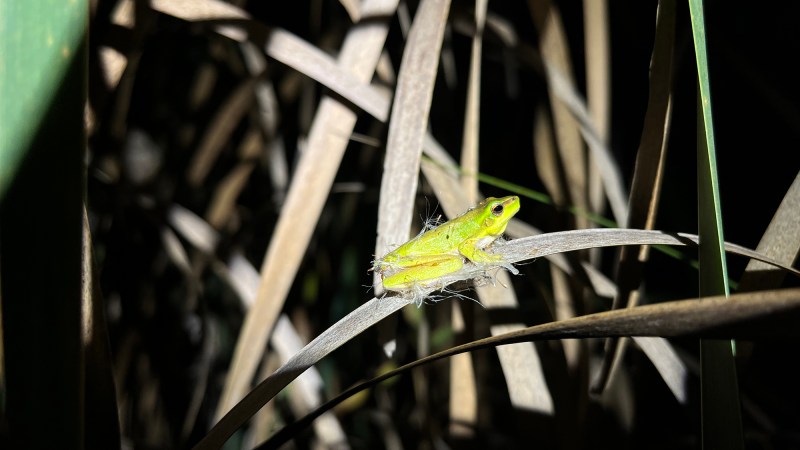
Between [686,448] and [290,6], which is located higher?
[290,6]

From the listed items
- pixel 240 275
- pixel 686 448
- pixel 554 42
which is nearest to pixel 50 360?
pixel 240 275

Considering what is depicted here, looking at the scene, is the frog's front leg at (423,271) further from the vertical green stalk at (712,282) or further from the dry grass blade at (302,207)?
the vertical green stalk at (712,282)

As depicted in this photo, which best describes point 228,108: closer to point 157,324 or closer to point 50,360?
point 157,324

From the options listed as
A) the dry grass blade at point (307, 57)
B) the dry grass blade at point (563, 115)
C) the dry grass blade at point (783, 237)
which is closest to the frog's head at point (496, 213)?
the dry grass blade at point (563, 115)

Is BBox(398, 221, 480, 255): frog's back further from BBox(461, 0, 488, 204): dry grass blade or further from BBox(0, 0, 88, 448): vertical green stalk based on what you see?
BBox(0, 0, 88, 448): vertical green stalk

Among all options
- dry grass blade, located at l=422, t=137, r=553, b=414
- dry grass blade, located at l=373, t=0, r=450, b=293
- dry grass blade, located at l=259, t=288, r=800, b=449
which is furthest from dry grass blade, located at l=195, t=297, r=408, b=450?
dry grass blade, located at l=422, t=137, r=553, b=414

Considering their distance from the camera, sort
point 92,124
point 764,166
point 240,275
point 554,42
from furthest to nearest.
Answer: point 764,166
point 240,275
point 554,42
point 92,124
